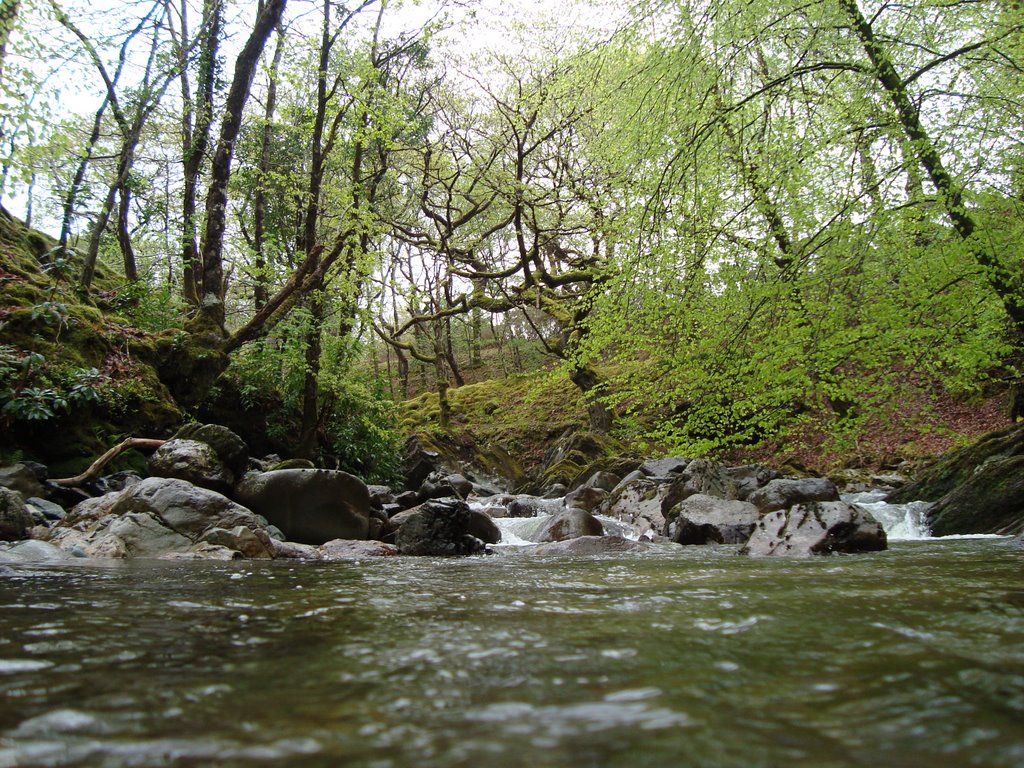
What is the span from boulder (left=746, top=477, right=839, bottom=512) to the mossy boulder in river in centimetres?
141

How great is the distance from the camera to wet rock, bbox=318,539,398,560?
6.94 meters

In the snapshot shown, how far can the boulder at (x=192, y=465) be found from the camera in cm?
820

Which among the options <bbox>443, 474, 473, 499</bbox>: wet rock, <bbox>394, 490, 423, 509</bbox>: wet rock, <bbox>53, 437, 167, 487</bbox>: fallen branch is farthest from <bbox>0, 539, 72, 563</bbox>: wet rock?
<bbox>443, 474, 473, 499</bbox>: wet rock

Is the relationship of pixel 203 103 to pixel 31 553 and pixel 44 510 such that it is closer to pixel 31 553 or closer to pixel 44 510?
pixel 44 510

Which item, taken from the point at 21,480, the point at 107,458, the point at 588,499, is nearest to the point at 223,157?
the point at 107,458

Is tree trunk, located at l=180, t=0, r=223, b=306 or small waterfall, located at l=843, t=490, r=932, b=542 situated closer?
small waterfall, located at l=843, t=490, r=932, b=542

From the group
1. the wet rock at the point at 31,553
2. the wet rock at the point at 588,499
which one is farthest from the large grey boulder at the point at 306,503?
the wet rock at the point at 588,499

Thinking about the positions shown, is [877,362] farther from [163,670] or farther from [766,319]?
[163,670]

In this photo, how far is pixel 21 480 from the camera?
24.0 ft

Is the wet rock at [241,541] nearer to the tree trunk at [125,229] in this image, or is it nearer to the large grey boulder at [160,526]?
the large grey boulder at [160,526]

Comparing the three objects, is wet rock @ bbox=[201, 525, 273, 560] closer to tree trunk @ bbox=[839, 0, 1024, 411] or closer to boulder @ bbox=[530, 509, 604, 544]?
boulder @ bbox=[530, 509, 604, 544]

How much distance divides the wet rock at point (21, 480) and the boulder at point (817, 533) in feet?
26.8

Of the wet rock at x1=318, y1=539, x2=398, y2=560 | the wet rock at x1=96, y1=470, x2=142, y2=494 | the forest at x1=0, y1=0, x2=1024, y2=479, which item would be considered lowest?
the wet rock at x1=318, y1=539, x2=398, y2=560

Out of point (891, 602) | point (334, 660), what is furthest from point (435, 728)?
point (891, 602)
